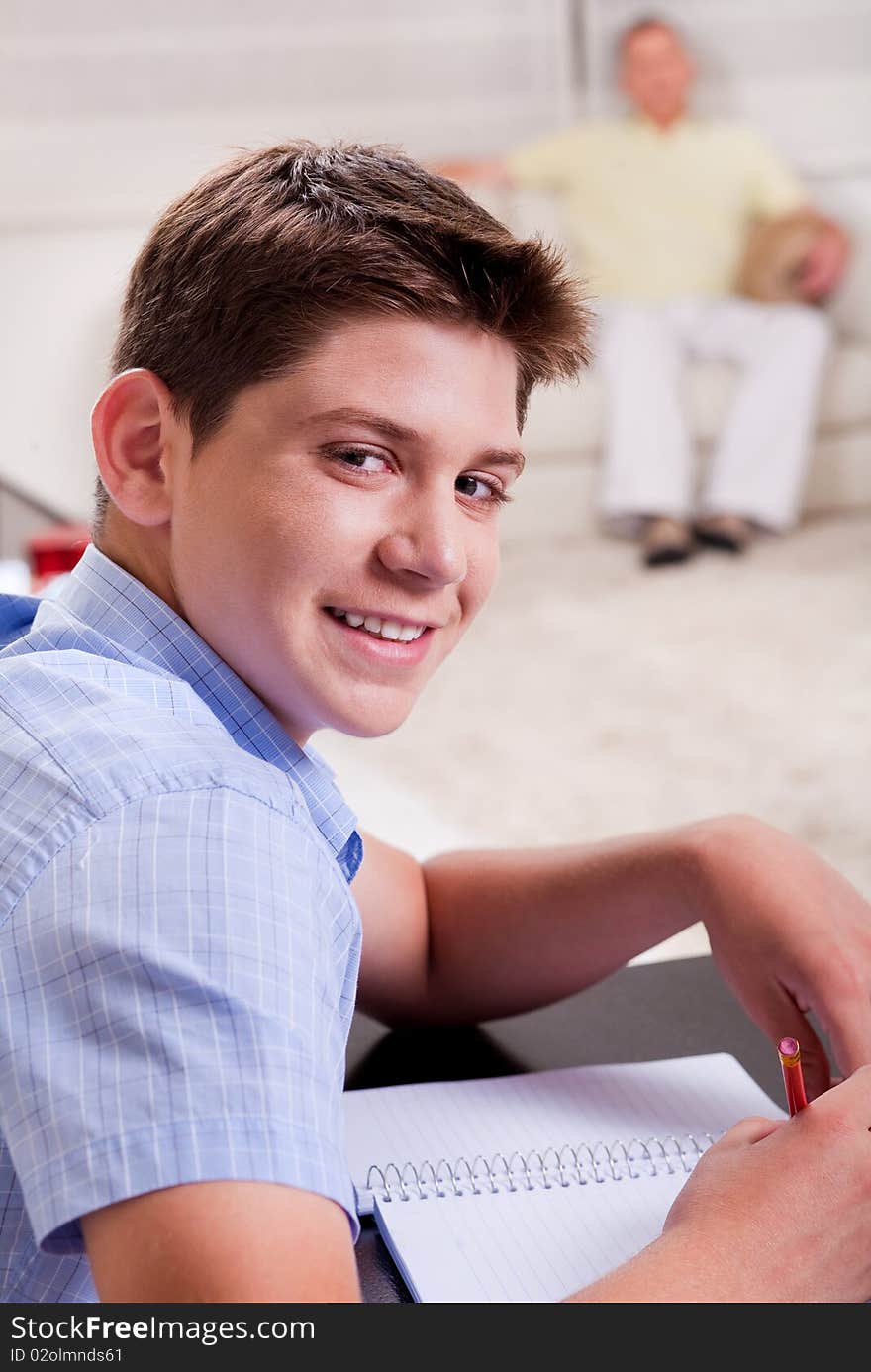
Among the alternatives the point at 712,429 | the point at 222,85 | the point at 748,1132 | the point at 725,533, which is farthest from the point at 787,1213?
the point at 222,85

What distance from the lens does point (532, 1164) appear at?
757mm

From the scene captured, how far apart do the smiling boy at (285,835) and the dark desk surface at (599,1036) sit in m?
0.02

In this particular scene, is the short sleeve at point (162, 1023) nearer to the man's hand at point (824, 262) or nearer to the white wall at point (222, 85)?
the man's hand at point (824, 262)

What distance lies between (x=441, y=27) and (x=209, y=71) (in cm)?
76

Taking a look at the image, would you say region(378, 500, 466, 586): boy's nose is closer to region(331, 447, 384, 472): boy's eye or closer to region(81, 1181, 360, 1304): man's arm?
region(331, 447, 384, 472): boy's eye

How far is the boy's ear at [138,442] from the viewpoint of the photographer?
2.37 feet

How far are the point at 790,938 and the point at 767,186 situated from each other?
3.89m

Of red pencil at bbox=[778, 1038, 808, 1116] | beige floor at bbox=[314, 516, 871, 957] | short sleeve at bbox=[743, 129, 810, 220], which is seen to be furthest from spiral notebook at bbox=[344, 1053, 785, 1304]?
short sleeve at bbox=[743, 129, 810, 220]

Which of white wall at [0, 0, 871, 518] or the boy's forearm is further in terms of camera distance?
white wall at [0, 0, 871, 518]

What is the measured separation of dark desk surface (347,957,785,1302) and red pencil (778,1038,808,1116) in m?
0.20

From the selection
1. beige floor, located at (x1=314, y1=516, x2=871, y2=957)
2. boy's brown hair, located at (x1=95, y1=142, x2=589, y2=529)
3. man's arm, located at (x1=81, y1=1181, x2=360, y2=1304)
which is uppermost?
boy's brown hair, located at (x1=95, y1=142, x2=589, y2=529)

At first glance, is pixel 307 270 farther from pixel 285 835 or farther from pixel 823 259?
pixel 823 259

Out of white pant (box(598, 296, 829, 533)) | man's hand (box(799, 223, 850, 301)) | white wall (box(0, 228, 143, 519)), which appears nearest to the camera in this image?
white wall (box(0, 228, 143, 519))

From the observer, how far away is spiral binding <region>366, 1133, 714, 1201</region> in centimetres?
73
